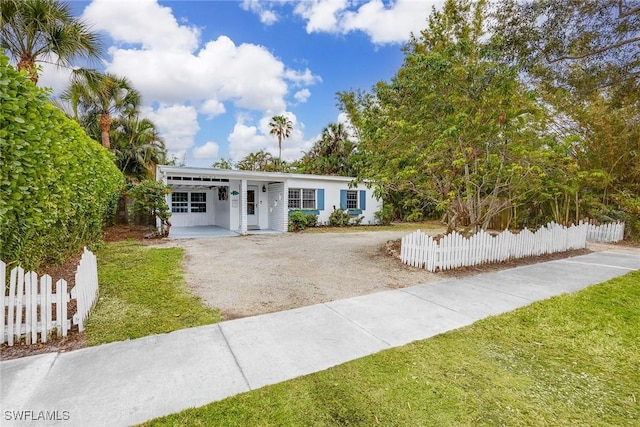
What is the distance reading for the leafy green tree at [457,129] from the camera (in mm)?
6492

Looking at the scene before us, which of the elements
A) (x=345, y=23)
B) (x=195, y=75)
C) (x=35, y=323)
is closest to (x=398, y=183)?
(x=345, y=23)

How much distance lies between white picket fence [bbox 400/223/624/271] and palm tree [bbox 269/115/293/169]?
22241 millimetres

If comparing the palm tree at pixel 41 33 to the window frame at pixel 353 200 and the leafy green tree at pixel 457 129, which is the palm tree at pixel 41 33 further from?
the window frame at pixel 353 200

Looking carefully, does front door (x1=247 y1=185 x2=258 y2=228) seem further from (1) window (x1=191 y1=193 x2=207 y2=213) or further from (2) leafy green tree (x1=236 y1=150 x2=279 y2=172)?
(2) leafy green tree (x1=236 y1=150 x2=279 y2=172)

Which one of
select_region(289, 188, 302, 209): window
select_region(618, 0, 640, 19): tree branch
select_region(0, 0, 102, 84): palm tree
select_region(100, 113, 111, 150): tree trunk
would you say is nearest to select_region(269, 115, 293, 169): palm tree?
select_region(289, 188, 302, 209): window

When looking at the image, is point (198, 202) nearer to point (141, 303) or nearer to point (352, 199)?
point (352, 199)

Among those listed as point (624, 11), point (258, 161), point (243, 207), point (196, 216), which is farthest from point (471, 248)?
point (258, 161)

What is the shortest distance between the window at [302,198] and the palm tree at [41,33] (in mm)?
9006

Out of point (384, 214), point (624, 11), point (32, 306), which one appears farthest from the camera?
point (384, 214)

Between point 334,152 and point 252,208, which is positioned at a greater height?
point 334,152

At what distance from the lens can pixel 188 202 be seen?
15516 mm

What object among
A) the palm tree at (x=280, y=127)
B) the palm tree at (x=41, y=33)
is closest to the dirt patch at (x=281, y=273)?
the palm tree at (x=41, y=33)

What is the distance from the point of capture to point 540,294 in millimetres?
5043

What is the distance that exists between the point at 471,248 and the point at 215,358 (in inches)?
235
